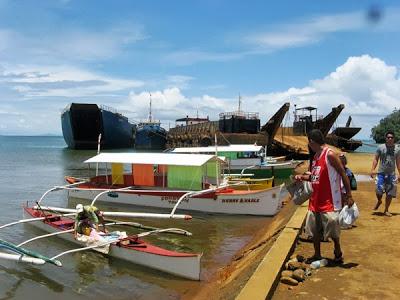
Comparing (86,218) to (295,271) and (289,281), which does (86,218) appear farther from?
(289,281)

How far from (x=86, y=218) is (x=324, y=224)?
7179mm

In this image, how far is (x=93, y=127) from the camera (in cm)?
6888

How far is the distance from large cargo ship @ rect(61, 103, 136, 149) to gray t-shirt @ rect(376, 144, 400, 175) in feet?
187

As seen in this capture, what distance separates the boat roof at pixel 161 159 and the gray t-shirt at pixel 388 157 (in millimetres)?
8195

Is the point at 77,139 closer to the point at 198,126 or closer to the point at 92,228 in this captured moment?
the point at 198,126

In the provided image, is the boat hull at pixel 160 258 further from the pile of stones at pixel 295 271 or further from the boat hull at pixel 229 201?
the boat hull at pixel 229 201

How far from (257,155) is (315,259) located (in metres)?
25.8

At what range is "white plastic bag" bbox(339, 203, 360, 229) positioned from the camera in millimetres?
6305

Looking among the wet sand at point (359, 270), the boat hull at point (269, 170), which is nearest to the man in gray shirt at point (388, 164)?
the wet sand at point (359, 270)

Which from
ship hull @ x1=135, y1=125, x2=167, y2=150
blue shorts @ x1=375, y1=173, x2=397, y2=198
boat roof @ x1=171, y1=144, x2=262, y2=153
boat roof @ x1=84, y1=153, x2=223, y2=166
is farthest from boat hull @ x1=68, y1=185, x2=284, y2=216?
ship hull @ x1=135, y1=125, x2=167, y2=150

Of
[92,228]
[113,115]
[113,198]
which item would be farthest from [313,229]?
[113,115]

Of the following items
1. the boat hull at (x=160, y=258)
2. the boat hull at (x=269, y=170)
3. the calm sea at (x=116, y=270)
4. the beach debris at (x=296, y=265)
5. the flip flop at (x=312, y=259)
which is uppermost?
the flip flop at (x=312, y=259)

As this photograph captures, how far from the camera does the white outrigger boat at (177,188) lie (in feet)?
57.0

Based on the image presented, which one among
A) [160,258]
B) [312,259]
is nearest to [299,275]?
[312,259]
